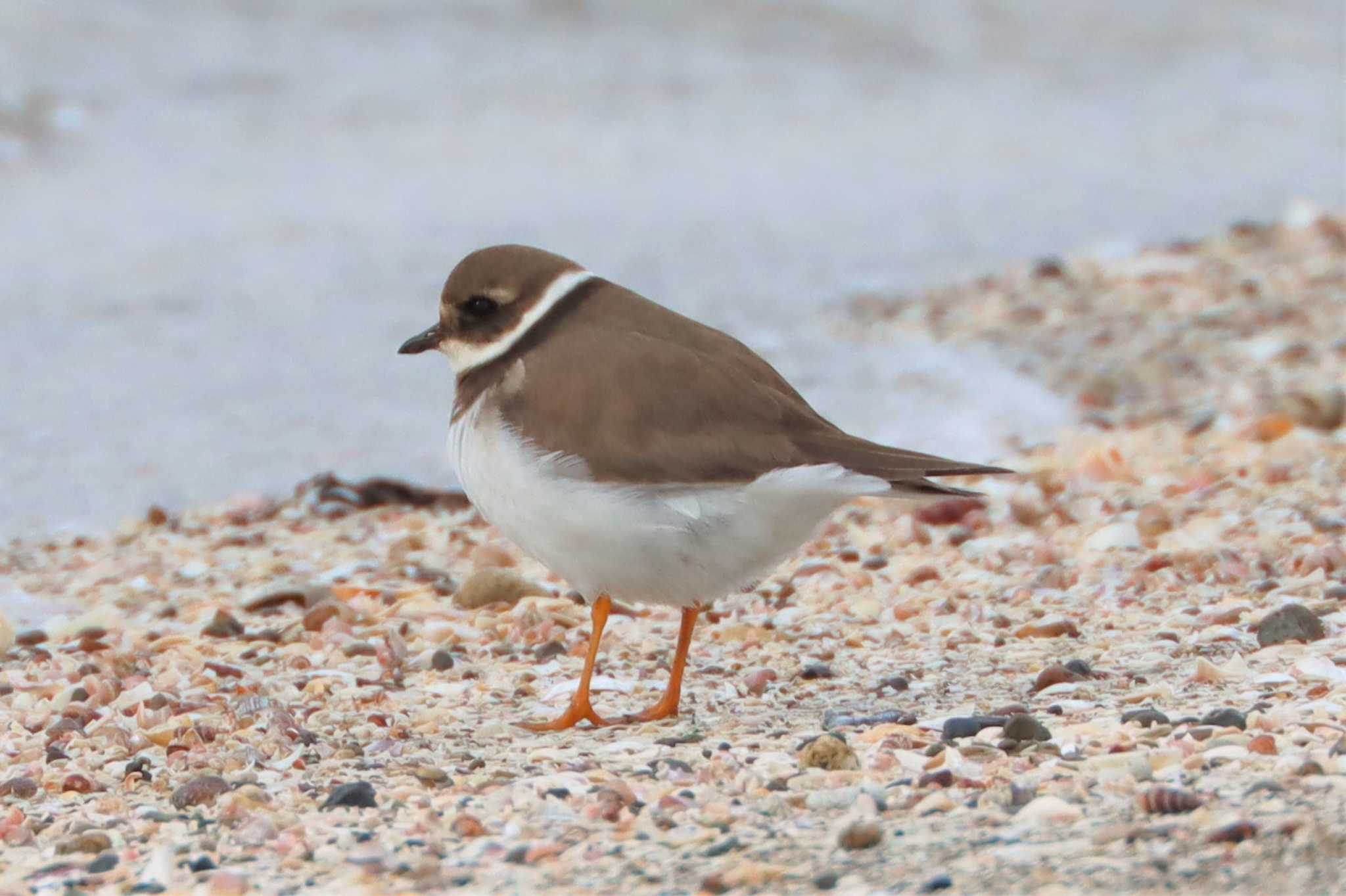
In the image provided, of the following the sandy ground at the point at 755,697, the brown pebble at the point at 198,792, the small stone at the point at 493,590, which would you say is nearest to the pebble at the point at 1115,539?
A: the sandy ground at the point at 755,697

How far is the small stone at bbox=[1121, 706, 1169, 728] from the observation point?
3.57 metres

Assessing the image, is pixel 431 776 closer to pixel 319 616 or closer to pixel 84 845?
pixel 84 845

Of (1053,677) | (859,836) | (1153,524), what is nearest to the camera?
(859,836)

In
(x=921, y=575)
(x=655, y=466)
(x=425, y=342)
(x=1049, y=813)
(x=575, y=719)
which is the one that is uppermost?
(x=425, y=342)

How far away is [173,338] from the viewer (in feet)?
30.1

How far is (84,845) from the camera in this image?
3.21 meters

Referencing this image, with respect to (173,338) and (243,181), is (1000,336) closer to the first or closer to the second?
(173,338)

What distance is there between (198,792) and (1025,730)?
159 centimetres

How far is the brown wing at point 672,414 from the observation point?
383 cm

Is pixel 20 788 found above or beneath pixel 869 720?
beneath

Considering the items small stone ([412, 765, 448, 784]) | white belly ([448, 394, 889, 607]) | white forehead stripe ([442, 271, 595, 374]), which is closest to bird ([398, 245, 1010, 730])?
white belly ([448, 394, 889, 607])

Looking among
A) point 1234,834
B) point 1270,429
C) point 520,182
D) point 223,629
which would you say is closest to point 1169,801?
point 1234,834

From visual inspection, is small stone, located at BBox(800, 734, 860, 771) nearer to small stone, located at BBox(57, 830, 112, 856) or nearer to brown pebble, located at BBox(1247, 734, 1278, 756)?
brown pebble, located at BBox(1247, 734, 1278, 756)

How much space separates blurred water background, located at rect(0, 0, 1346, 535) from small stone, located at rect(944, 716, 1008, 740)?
143 inches
